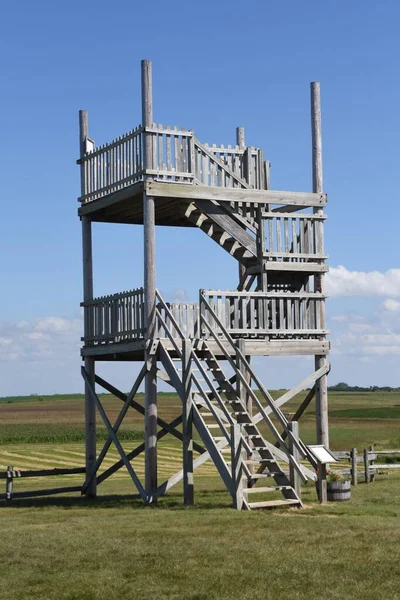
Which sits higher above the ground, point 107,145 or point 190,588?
point 107,145

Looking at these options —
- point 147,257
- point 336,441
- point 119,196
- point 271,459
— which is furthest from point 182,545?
point 336,441

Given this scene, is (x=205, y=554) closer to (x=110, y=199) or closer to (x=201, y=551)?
(x=201, y=551)

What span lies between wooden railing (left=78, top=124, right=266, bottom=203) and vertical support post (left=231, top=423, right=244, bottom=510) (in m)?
7.33

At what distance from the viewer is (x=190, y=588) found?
16.7 m

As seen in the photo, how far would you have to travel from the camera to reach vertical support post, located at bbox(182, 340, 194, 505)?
26.1 meters

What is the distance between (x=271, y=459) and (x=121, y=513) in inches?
138

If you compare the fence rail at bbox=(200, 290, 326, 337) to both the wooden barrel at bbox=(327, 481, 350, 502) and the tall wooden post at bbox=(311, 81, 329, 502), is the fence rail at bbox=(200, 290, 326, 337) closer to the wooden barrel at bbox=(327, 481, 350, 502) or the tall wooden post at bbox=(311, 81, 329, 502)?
the tall wooden post at bbox=(311, 81, 329, 502)

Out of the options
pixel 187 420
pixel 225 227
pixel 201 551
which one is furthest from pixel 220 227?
pixel 201 551

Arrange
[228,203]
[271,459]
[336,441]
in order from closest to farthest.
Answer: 1. [271,459]
2. [228,203]
3. [336,441]

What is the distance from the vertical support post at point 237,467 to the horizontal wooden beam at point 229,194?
690cm

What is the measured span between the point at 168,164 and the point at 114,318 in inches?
171

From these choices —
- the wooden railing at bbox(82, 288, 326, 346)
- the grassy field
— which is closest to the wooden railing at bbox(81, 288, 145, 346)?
the wooden railing at bbox(82, 288, 326, 346)

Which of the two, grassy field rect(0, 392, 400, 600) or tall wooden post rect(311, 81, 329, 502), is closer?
grassy field rect(0, 392, 400, 600)

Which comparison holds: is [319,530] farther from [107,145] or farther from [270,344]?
[107,145]
